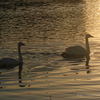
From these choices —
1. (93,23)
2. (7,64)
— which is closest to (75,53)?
(7,64)

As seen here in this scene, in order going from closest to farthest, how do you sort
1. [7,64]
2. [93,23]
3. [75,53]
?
[7,64] → [75,53] → [93,23]

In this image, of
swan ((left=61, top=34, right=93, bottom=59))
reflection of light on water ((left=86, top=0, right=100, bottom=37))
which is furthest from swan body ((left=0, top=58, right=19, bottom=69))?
reflection of light on water ((left=86, top=0, right=100, bottom=37))

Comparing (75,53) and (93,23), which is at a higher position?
(75,53)

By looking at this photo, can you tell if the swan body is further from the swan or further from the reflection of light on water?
the reflection of light on water

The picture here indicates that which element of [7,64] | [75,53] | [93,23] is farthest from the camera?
[93,23]

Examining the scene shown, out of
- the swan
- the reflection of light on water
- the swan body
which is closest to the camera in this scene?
the swan body

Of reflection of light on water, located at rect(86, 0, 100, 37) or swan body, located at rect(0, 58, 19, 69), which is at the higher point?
swan body, located at rect(0, 58, 19, 69)

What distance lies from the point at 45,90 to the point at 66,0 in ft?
283

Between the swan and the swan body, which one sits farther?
the swan

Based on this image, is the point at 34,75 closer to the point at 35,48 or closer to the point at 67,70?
the point at 67,70

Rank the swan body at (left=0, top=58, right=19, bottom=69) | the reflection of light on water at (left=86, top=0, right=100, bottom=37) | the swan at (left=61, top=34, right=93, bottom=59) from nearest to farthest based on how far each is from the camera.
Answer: the swan body at (left=0, top=58, right=19, bottom=69)
the swan at (left=61, top=34, right=93, bottom=59)
the reflection of light on water at (left=86, top=0, right=100, bottom=37)

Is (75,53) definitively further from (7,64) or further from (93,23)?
(93,23)

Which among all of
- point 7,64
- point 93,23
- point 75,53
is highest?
point 7,64

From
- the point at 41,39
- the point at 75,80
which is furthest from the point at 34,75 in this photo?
the point at 41,39
